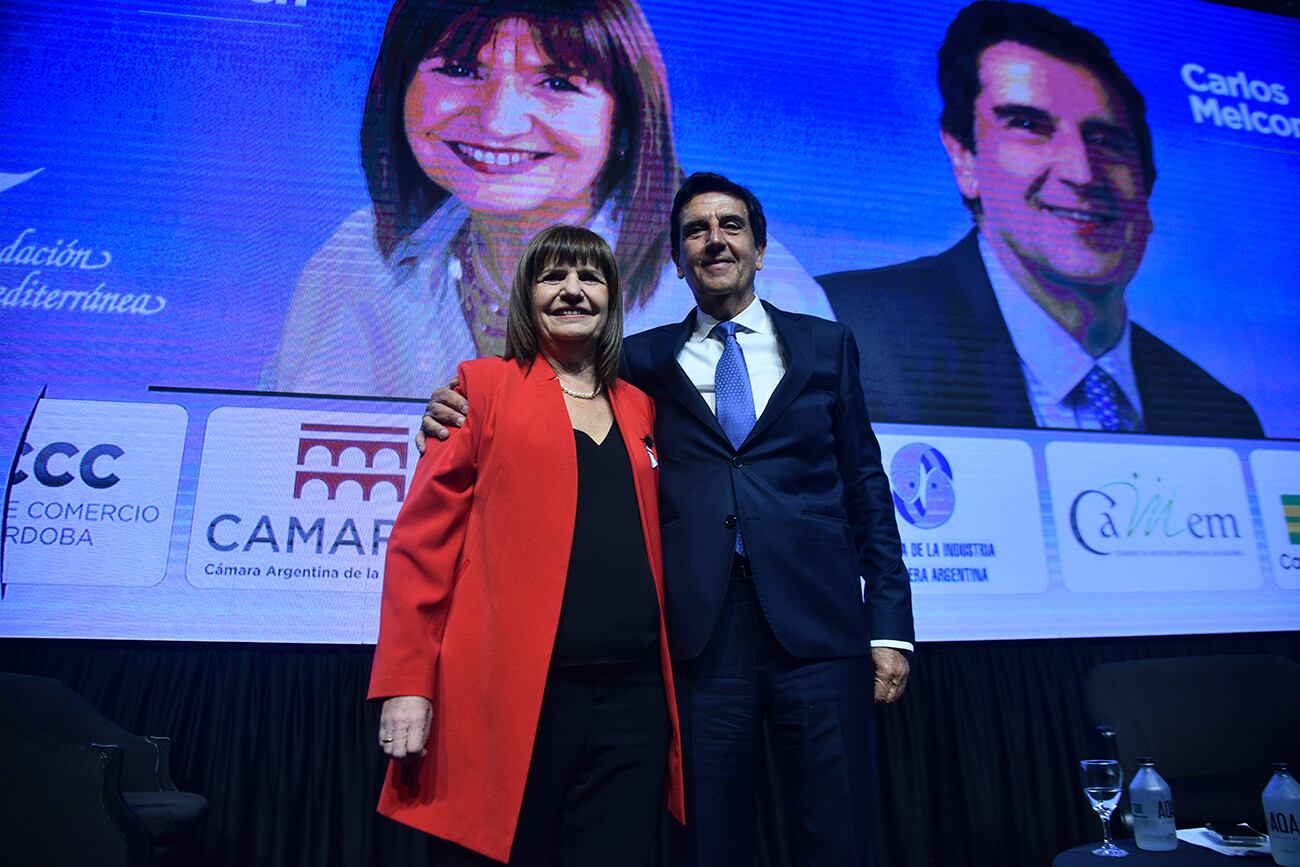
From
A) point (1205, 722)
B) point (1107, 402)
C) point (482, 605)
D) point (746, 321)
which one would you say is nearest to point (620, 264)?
point (746, 321)

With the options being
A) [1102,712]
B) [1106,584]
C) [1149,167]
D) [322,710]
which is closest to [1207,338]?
[1149,167]

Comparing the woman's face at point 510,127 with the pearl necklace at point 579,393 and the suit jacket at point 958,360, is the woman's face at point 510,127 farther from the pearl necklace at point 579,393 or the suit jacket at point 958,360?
the pearl necklace at point 579,393

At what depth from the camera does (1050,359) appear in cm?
290

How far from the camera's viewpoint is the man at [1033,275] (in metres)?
2.81

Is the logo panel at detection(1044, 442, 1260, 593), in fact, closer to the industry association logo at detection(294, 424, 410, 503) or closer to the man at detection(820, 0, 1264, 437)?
the man at detection(820, 0, 1264, 437)

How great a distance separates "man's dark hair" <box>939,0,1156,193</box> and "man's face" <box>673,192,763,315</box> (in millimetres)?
1848

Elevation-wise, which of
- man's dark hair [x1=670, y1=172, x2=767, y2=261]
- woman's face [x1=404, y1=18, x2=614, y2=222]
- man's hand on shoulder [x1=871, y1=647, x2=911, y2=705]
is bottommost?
man's hand on shoulder [x1=871, y1=647, x2=911, y2=705]

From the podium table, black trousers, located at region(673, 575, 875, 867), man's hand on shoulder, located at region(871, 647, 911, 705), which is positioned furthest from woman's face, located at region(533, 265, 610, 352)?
the podium table

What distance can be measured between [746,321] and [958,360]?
58.0 inches

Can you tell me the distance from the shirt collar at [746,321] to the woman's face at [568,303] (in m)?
0.31

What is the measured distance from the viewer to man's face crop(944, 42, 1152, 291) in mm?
3031

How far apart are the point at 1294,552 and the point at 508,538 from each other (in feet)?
9.98

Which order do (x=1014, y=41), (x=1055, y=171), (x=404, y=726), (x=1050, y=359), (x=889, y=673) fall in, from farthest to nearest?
(x=1014, y=41) < (x=1055, y=171) < (x=1050, y=359) < (x=889, y=673) < (x=404, y=726)

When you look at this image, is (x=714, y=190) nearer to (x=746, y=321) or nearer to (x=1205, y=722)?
(x=746, y=321)
